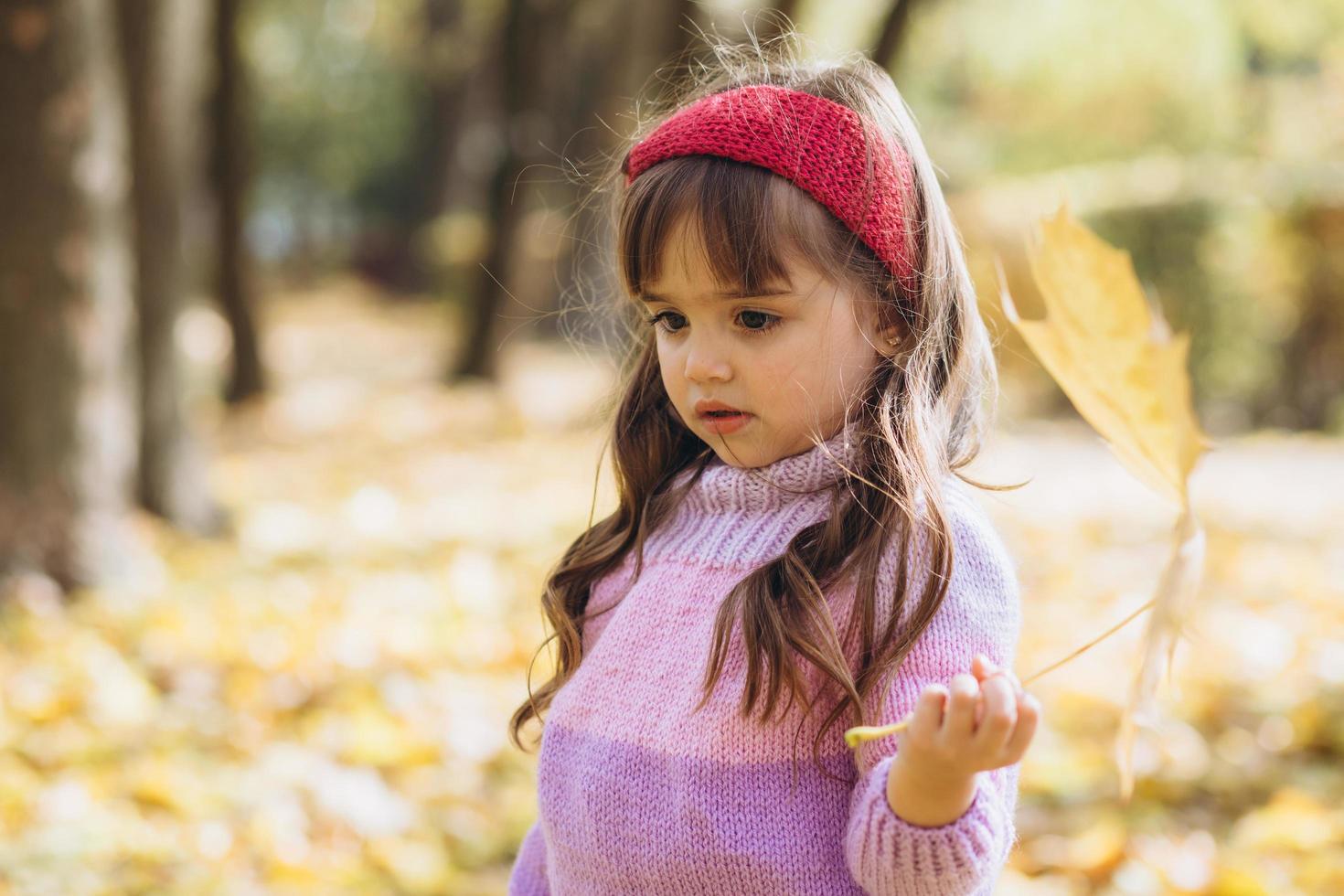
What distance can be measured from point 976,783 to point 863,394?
1.58ft

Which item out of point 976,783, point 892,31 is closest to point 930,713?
point 976,783

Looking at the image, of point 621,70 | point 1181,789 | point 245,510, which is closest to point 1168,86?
point 621,70

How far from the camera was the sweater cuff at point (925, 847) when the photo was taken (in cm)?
128

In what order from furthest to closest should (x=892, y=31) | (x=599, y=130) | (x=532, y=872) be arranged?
(x=599, y=130) → (x=892, y=31) → (x=532, y=872)

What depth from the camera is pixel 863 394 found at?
153 cm

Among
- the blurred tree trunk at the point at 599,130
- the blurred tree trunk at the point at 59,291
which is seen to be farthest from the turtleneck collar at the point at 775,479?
the blurred tree trunk at the point at 59,291

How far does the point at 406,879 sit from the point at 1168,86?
1654 cm

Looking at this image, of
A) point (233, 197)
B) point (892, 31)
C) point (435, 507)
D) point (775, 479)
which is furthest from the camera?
point (233, 197)

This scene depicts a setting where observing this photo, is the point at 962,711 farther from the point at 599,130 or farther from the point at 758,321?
the point at 599,130

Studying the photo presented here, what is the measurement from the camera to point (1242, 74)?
1702 centimetres

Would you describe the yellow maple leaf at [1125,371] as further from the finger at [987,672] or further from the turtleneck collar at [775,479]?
the turtleneck collar at [775,479]

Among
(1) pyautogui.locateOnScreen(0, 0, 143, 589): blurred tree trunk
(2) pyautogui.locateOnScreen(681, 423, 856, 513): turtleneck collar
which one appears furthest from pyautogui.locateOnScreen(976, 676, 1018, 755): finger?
→ (1) pyautogui.locateOnScreen(0, 0, 143, 589): blurred tree trunk

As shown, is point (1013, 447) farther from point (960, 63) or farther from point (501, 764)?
point (960, 63)

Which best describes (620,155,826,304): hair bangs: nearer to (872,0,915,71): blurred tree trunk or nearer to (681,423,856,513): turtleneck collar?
(681,423,856,513): turtleneck collar
